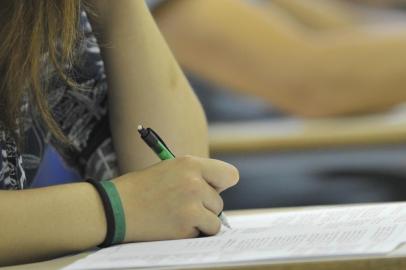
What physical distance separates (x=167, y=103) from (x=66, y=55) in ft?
0.81

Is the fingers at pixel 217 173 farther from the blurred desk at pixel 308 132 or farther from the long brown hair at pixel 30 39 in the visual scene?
the blurred desk at pixel 308 132

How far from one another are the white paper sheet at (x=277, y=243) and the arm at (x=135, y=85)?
269 mm

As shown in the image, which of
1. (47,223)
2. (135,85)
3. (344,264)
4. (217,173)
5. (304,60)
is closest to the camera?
(344,264)

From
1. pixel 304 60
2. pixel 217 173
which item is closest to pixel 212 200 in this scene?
pixel 217 173

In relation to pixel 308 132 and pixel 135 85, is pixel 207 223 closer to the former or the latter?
pixel 135 85

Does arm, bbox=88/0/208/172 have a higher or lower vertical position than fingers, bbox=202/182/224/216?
higher

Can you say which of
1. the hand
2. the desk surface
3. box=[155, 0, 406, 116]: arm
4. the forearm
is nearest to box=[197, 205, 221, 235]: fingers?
the hand

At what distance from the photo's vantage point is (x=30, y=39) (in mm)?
1068

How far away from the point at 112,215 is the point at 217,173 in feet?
0.45

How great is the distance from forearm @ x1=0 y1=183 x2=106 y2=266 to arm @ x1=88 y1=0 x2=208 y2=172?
0.33m

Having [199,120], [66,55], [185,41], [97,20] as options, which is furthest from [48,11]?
[185,41]

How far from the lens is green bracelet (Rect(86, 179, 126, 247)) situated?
98cm

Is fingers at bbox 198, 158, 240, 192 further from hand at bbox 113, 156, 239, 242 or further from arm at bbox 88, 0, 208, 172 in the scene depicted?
arm at bbox 88, 0, 208, 172

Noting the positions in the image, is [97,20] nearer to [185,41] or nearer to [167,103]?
[167,103]
